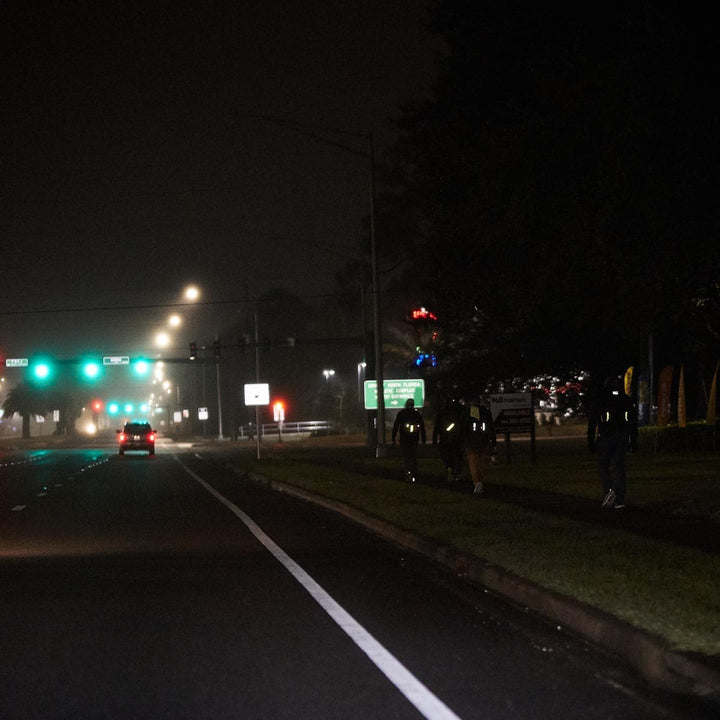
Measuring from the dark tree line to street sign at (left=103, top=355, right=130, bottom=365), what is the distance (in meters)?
49.1

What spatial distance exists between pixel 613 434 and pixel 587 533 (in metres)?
3.64

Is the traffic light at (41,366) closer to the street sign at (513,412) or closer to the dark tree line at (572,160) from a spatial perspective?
the street sign at (513,412)

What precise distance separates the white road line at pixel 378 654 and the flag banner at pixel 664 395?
2234 cm

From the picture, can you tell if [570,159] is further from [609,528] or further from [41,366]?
[41,366]

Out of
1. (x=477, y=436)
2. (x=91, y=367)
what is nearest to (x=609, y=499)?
(x=477, y=436)

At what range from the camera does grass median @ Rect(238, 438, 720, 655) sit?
10.1 meters

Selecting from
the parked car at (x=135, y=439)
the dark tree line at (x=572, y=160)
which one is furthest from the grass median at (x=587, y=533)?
the parked car at (x=135, y=439)

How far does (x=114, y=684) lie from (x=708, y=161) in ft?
37.9

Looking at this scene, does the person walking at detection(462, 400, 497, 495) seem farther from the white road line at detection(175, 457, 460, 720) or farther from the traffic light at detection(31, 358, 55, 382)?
the traffic light at detection(31, 358, 55, 382)

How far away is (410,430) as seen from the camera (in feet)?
95.6

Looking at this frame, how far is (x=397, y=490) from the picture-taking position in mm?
26031

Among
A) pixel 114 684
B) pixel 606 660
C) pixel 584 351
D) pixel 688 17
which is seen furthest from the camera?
pixel 584 351

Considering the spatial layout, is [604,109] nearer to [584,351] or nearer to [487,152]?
[487,152]

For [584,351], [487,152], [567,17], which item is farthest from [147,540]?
[584,351]
